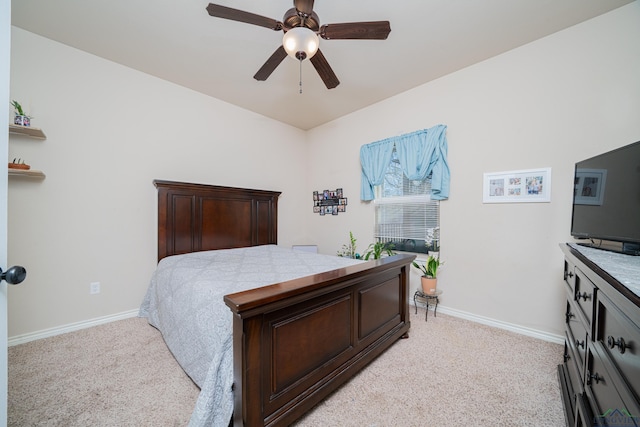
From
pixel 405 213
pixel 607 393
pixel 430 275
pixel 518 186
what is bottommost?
pixel 430 275

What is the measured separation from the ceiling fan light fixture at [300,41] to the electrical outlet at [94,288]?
Result: 115 inches

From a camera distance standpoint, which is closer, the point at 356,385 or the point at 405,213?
the point at 356,385

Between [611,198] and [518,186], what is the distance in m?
0.92

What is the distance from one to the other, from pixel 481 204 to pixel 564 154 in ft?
2.48

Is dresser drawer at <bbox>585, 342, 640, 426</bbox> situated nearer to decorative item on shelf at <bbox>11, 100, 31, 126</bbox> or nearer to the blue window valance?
the blue window valance

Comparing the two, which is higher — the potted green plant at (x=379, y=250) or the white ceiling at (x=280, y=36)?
the white ceiling at (x=280, y=36)

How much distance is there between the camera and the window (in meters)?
2.98

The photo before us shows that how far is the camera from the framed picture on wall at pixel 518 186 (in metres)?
2.24

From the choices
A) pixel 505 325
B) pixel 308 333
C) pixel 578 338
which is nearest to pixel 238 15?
pixel 308 333

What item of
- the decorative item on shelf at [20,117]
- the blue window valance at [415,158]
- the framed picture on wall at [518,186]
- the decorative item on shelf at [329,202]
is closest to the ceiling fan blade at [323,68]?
the blue window valance at [415,158]

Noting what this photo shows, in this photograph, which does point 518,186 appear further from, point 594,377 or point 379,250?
point 594,377

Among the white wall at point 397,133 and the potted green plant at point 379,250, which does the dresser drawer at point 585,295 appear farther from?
the potted green plant at point 379,250

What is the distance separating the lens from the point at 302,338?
4.52ft

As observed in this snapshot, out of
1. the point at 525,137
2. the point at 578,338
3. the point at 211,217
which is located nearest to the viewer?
the point at 578,338
